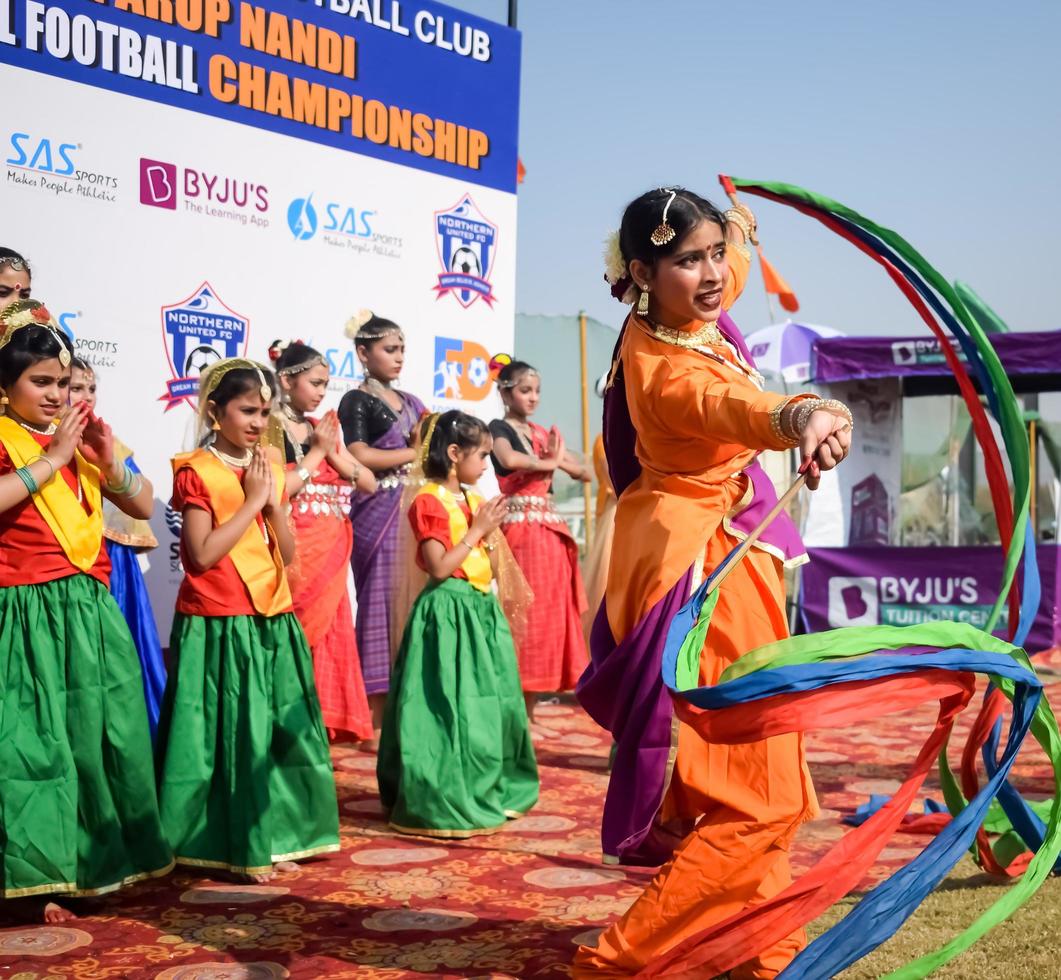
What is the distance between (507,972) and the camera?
9.51 ft

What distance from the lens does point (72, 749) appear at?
11.4ft

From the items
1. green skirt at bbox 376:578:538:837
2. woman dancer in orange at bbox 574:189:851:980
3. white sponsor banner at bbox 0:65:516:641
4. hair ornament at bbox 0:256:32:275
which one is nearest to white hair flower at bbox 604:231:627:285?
woman dancer in orange at bbox 574:189:851:980

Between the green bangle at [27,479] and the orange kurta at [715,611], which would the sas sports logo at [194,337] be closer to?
the green bangle at [27,479]

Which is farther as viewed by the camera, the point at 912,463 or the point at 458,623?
the point at 912,463

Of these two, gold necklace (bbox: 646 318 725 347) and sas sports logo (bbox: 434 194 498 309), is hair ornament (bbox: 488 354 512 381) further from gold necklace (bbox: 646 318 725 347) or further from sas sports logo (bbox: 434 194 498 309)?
gold necklace (bbox: 646 318 725 347)

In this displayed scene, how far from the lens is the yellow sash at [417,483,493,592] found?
460cm

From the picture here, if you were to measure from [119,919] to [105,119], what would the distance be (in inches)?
140

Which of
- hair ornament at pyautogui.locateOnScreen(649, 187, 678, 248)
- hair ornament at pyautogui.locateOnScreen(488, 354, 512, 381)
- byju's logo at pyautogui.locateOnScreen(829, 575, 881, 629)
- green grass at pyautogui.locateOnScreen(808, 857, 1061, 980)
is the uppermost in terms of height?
hair ornament at pyautogui.locateOnScreen(488, 354, 512, 381)

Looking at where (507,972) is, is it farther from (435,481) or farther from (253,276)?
(253,276)

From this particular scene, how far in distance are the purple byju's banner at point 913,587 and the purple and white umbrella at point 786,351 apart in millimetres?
2144

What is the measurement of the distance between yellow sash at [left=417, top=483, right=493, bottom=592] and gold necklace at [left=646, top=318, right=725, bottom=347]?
1.97 meters

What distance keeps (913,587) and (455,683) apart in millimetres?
5736

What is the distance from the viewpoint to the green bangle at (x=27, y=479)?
3.33 meters

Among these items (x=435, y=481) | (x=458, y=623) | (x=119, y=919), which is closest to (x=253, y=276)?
(x=435, y=481)
